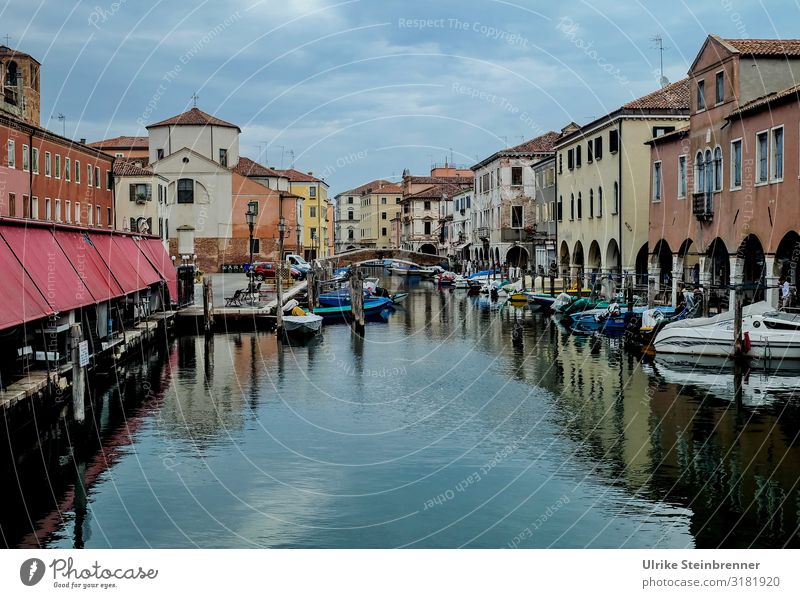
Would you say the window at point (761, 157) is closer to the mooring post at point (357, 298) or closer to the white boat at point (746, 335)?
the white boat at point (746, 335)

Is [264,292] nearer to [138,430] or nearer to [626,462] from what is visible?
[138,430]

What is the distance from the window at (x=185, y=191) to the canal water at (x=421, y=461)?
44561 mm

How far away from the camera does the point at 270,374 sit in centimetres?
2817

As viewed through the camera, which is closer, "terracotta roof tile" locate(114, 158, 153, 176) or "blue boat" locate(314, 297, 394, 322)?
"blue boat" locate(314, 297, 394, 322)

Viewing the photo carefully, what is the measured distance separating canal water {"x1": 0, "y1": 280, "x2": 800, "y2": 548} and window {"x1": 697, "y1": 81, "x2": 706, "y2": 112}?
1163 cm

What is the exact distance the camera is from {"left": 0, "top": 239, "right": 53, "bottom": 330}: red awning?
17.8m

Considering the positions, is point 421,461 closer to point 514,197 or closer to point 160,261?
point 160,261

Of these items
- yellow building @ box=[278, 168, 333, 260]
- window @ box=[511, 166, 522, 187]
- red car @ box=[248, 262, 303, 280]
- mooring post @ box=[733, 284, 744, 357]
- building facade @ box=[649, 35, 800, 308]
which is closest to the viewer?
mooring post @ box=[733, 284, 744, 357]

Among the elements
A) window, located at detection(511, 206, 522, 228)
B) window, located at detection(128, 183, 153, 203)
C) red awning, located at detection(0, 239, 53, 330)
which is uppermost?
window, located at detection(128, 183, 153, 203)

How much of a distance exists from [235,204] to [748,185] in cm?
4795

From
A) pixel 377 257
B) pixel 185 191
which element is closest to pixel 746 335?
pixel 185 191

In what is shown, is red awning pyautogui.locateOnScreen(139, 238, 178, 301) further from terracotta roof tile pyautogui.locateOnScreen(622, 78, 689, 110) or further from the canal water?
terracotta roof tile pyautogui.locateOnScreen(622, 78, 689, 110)

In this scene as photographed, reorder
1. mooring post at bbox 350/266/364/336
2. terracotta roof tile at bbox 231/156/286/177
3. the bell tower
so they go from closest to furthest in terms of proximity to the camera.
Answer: mooring post at bbox 350/266/364/336, the bell tower, terracotta roof tile at bbox 231/156/286/177

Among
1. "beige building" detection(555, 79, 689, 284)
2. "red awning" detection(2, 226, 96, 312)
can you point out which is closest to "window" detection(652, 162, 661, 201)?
"beige building" detection(555, 79, 689, 284)
